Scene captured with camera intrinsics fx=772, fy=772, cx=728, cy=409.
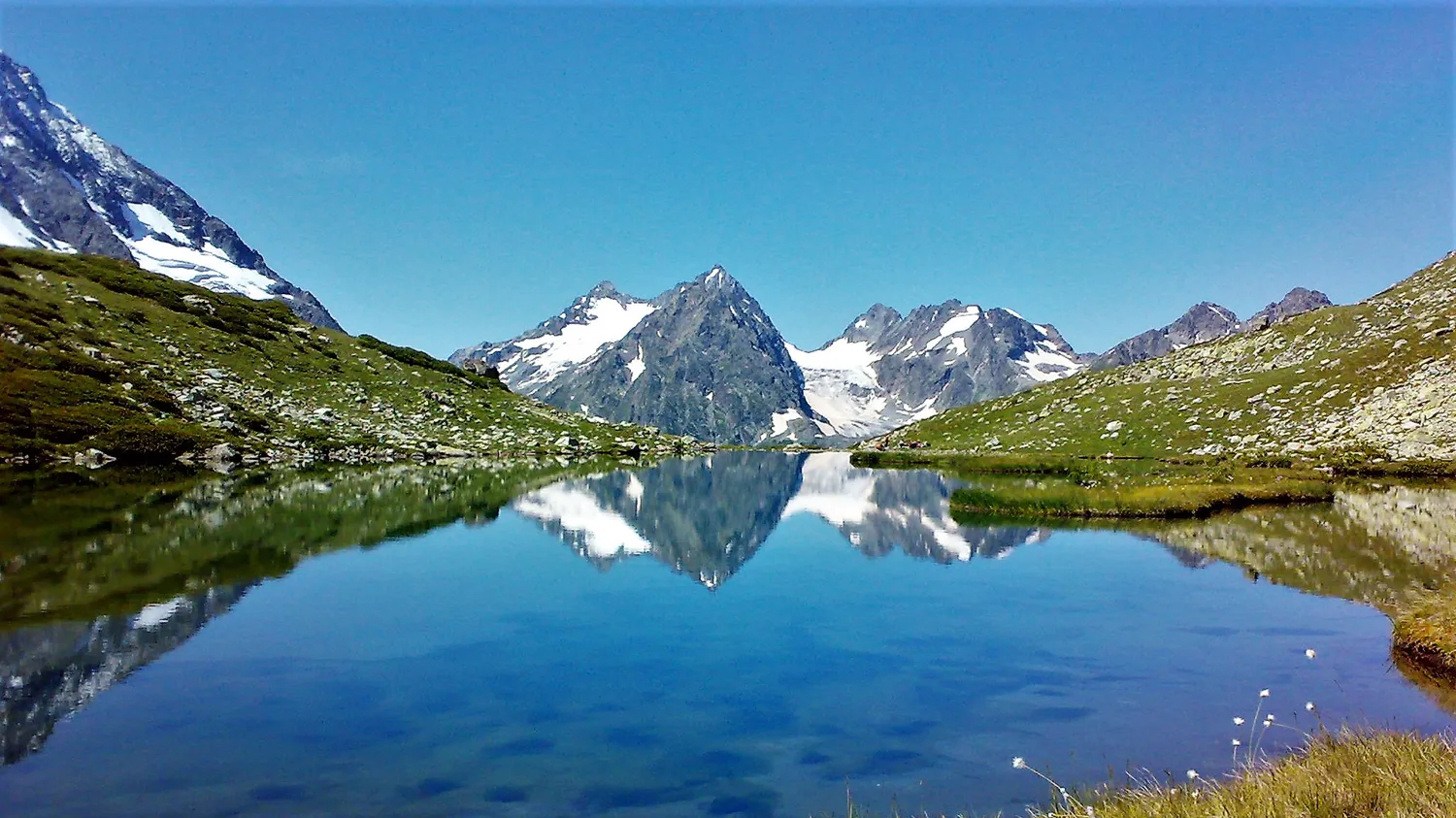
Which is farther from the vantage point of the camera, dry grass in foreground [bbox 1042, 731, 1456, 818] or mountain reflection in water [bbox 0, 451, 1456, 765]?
mountain reflection in water [bbox 0, 451, 1456, 765]

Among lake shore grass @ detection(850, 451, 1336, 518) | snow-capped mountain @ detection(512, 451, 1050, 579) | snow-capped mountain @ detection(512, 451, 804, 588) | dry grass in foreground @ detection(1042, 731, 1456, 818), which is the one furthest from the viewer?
lake shore grass @ detection(850, 451, 1336, 518)

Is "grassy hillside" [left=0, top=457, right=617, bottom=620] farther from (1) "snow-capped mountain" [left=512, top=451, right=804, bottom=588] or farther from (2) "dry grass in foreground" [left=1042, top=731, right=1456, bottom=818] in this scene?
(2) "dry grass in foreground" [left=1042, top=731, right=1456, bottom=818]

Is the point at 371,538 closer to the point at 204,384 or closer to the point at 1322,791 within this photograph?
the point at 1322,791

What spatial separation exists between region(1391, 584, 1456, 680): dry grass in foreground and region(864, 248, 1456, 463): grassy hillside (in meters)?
63.8

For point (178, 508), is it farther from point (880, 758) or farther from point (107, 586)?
point (880, 758)

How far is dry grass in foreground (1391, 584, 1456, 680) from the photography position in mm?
18469

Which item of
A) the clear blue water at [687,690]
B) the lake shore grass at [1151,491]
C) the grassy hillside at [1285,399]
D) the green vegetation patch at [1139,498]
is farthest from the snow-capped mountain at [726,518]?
the grassy hillside at [1285,399]

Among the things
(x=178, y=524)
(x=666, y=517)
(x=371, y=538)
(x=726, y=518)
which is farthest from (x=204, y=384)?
(x=726, y=518)

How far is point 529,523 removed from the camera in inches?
1766

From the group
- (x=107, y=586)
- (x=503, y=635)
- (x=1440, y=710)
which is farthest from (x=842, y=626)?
(x=107, y=586)

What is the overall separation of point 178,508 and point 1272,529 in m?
56.3

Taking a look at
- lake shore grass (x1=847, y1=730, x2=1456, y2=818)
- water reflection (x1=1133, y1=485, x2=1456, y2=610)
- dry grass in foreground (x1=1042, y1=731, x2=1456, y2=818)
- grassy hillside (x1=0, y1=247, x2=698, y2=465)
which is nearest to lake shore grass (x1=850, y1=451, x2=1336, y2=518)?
water reflection (x1=1133, y1=485, x2=1456, y2=610)

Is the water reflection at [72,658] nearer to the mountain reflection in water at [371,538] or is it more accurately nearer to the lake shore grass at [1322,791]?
the mountain reflection in water at [371,538]

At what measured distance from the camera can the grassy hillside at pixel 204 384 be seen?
63531 mm
